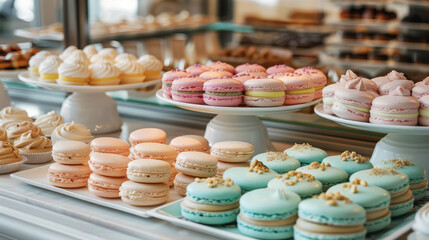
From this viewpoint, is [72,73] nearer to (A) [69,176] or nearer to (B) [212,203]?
(A) [69,176]

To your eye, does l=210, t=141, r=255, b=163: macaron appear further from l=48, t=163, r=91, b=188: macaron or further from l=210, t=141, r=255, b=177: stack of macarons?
l=48, t=163, r=91, b=188: macaron

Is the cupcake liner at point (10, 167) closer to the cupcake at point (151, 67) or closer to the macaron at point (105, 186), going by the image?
the macaron at point (105, 186)

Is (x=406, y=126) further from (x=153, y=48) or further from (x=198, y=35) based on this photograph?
(x=198, y=35)

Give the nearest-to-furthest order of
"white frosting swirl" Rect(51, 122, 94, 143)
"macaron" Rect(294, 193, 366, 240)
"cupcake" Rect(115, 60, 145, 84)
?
"macaron" Rect(294, 193, 366, 240) < "white frosting swirl" Rect(51, 122, 94, 143) < "cupcake" Rect(115, 60, 145, 84)

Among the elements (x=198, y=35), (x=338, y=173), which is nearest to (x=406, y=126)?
(x=338, y=173)

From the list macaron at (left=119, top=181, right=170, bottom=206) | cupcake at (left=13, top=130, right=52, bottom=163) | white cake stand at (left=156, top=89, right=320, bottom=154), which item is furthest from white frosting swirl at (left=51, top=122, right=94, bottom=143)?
macaron at (left=119, top=181, right=170, bottom=206)

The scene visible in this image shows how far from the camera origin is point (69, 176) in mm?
1450

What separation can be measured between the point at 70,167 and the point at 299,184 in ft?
1.89

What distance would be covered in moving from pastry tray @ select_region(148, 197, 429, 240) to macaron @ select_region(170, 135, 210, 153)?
0.21 meters

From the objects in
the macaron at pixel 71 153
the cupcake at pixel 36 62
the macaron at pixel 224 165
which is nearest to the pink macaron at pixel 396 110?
the macaron at pixel 224 165

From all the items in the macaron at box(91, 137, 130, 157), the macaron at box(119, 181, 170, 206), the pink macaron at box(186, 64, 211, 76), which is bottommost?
the macaron at box(119, 181, 170, 206)

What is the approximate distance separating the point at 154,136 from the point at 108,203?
287mm

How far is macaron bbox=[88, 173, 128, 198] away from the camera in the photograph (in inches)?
54.3

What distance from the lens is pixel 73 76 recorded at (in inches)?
76.0
